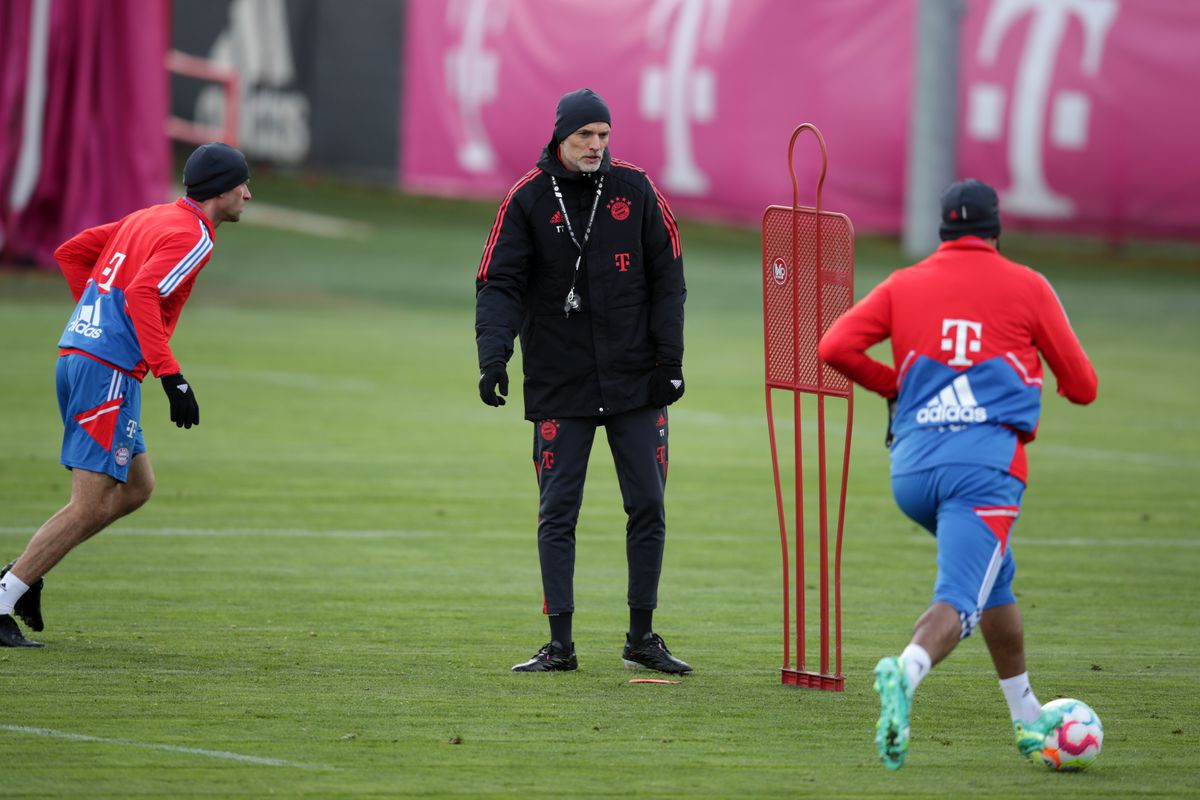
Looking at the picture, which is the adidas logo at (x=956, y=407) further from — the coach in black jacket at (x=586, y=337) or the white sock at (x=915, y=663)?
the coach in black jacket at (x=586, y=337)

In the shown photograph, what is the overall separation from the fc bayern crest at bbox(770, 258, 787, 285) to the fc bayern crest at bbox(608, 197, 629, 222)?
64cm

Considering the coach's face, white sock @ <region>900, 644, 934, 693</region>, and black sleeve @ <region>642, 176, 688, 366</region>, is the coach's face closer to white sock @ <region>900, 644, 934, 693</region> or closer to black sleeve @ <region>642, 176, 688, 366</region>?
black sleeve @ <region>642, 176, 688, 366</region>

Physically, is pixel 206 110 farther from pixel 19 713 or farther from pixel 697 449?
pixel 19 713

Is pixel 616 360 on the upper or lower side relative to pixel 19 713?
upper

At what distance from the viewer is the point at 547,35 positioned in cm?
3378

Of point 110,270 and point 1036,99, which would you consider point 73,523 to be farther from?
point 1036,99

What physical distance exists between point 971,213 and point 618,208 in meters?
1.87

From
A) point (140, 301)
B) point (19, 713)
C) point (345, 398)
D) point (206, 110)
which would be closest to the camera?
point (19, 713)

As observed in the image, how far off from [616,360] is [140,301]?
1913 mm

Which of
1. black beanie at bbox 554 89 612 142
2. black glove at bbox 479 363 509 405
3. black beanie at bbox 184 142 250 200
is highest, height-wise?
black beanie at bbox 554 89 612 142

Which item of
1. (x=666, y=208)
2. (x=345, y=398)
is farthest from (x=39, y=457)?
(x=666, y=208)

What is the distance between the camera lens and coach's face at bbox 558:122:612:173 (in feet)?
25.1

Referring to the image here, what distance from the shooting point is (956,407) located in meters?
6.24

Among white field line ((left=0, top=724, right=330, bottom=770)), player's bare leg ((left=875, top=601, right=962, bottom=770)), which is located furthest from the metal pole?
white field line ((left=0, top=724, right=330, bottom=770))
